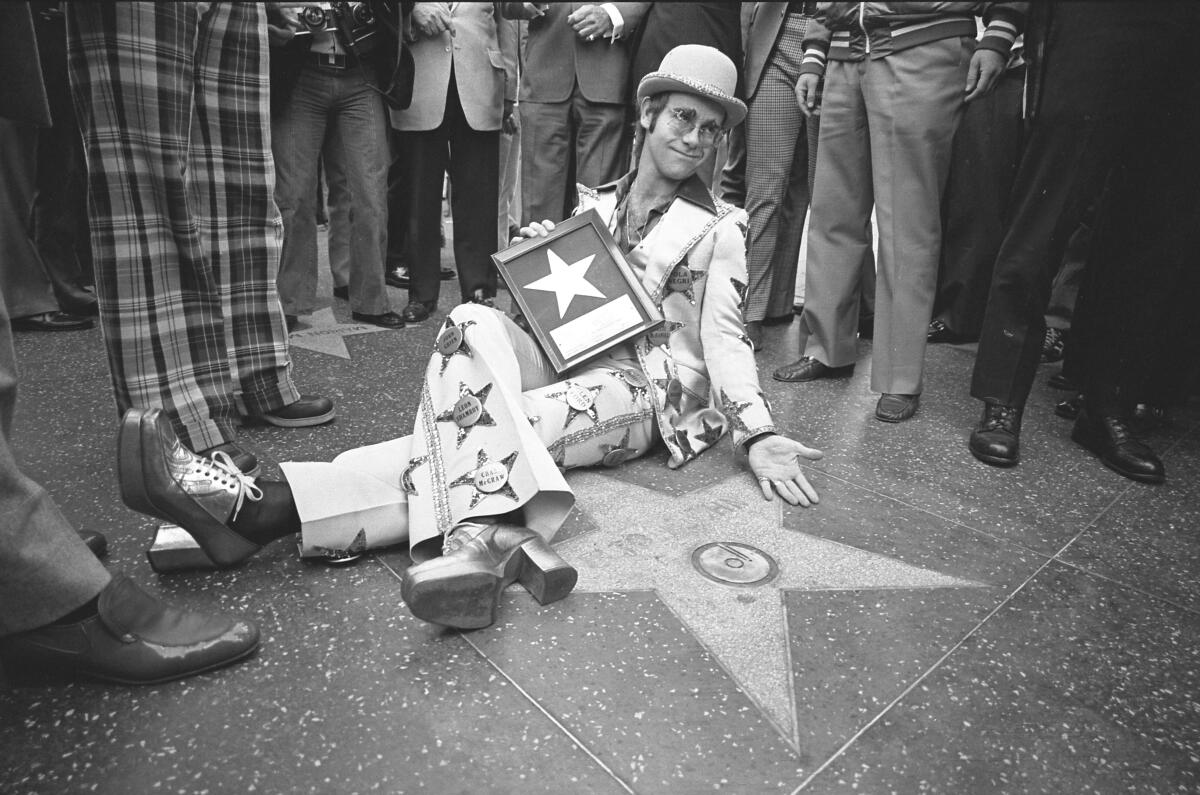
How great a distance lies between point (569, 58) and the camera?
360 centimetres

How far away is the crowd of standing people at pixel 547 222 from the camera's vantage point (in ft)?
4.74

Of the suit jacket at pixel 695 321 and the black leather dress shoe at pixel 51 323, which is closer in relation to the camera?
the suit jacket at pixel 695 321

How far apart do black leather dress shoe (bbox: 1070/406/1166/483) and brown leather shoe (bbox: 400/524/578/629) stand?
5.97ft

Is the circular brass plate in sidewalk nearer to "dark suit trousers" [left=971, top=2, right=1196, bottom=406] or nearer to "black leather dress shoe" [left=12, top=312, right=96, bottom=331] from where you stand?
"dark suit trousers" [left=971, top=2, right=1196, bottom=406]

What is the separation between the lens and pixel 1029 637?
4.78 ft

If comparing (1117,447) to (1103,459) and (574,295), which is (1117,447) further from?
(574,295)

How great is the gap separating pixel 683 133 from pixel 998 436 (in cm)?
135

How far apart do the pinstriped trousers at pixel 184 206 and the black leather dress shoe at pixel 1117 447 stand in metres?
2.51

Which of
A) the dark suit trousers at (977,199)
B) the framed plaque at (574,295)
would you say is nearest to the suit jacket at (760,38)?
the dark suit trousers at (977,199)

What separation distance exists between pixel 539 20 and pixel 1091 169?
2.52 metres

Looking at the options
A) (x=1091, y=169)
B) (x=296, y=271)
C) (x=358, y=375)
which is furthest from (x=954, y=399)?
(x=296, y=271)

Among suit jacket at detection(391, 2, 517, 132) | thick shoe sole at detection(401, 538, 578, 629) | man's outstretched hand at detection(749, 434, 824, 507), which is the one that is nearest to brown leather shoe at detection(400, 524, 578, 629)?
thick shoe sole at detection(401, 538, 578, 629)

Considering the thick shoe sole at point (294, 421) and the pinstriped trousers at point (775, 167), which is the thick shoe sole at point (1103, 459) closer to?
the pinstriped trousers at point (775, 167)

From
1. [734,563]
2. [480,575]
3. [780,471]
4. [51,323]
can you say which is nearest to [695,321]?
[780,471]
